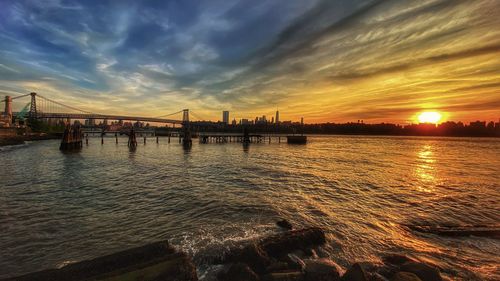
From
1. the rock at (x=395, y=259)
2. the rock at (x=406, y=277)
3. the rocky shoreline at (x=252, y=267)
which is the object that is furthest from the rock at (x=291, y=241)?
the rock at (x=406, y=277)

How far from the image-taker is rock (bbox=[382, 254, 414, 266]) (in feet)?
23.5

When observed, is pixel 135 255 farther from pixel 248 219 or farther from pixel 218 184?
pixel 218 184

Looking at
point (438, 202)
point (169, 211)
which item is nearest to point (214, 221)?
point (169, 211)

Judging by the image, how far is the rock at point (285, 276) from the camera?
5477 mm

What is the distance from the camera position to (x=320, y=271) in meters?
6.19

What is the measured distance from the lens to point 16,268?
6.57 meters

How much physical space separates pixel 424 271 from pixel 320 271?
269cm

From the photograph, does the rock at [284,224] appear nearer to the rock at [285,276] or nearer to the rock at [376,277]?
the rock at [376,277]

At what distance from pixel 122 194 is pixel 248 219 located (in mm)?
9235

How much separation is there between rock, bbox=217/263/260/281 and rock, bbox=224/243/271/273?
544 millimetres

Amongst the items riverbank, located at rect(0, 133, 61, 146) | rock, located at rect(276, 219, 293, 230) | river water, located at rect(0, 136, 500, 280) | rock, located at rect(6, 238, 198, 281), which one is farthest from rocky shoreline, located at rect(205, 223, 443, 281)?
riverbank, located at rect(0, 133, 61, 146)

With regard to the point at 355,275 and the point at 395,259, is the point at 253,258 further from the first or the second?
the point at 395,259

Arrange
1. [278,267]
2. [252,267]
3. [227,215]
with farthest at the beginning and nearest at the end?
[227,215], [252,267], [278,267]

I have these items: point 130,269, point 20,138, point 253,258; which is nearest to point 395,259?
point 253,258
